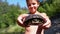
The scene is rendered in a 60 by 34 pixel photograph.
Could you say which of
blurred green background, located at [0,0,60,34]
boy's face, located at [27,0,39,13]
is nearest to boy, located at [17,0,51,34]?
boy's face, located at [27,0,39,13]

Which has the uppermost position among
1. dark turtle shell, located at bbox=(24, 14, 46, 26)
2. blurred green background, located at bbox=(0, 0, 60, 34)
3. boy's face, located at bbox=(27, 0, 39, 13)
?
boy's face, located at bbox=(27, 0, 39, 13)

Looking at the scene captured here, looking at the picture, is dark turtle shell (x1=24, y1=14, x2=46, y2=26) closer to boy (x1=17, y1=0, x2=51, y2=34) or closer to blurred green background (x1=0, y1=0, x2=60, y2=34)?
boy (x1=17, y1=0, x2=51, y2=34)

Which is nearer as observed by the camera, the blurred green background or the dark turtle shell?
the dark turtle shell

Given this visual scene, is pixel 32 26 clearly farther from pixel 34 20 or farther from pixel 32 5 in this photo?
pixel 32 5

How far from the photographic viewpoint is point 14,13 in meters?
34.2

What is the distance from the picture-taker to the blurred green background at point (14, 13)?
21.9 metres

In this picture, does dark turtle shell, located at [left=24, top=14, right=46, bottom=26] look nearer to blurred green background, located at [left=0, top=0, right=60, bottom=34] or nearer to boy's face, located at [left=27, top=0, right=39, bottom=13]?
boy's face, located at [left=27, top=0, right=39, bottom=13]

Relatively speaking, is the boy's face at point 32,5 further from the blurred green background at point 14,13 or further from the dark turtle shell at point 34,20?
the blurred green background at point 14,13

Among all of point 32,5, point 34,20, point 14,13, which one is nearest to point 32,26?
point 34,20

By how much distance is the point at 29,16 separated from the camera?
255 cm

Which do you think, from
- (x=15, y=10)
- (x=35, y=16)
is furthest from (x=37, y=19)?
(x=15, y=10)

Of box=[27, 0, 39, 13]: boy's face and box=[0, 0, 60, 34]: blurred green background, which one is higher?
box=[27, 0, 39, 13]: boy's face

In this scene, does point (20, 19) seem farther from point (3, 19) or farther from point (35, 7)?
point (3, 19)

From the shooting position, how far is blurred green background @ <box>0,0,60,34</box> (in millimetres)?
21906
